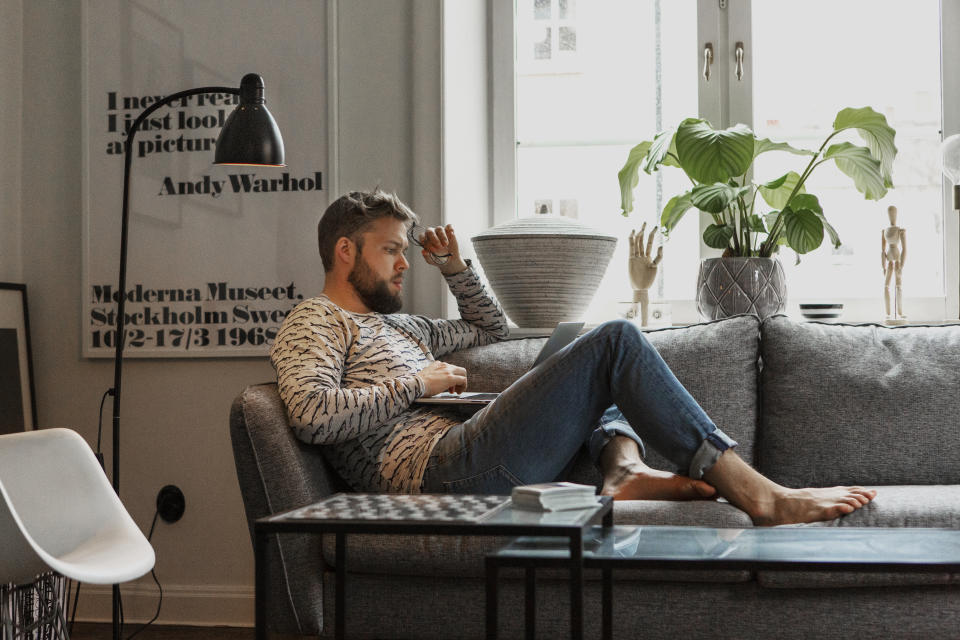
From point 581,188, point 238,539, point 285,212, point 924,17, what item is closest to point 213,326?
point 285,212

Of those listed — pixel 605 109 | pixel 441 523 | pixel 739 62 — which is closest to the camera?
pixel 441 523

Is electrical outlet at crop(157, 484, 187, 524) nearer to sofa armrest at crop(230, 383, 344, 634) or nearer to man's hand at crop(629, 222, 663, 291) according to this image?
sofa armrest at crop(230, 383, 344, 634)

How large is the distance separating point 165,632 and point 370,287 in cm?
125

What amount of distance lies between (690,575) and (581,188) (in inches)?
68.1

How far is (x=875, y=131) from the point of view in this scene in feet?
9.22

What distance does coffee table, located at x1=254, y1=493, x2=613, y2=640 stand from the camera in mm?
1347

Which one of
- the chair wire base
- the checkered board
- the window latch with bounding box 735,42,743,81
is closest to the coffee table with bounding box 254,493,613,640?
the checkered board

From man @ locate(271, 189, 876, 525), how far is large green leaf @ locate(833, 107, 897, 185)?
3.75 ft

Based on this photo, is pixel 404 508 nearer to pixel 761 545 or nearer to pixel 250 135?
pixel 761 545

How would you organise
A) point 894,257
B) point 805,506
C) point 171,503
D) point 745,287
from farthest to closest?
point 171,503 < point 894,257 < point 745,287 < point 805,506

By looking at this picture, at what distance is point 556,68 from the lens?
337cm

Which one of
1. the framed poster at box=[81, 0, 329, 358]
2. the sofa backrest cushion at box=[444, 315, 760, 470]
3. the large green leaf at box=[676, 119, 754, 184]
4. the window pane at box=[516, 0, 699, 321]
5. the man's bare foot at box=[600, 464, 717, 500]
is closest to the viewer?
the man's bare foot at box=[600, 464, 717, 500]

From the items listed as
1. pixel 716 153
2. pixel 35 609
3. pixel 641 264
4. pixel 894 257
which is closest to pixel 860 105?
pixel 894 257

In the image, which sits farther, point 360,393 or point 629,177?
point 629,177
